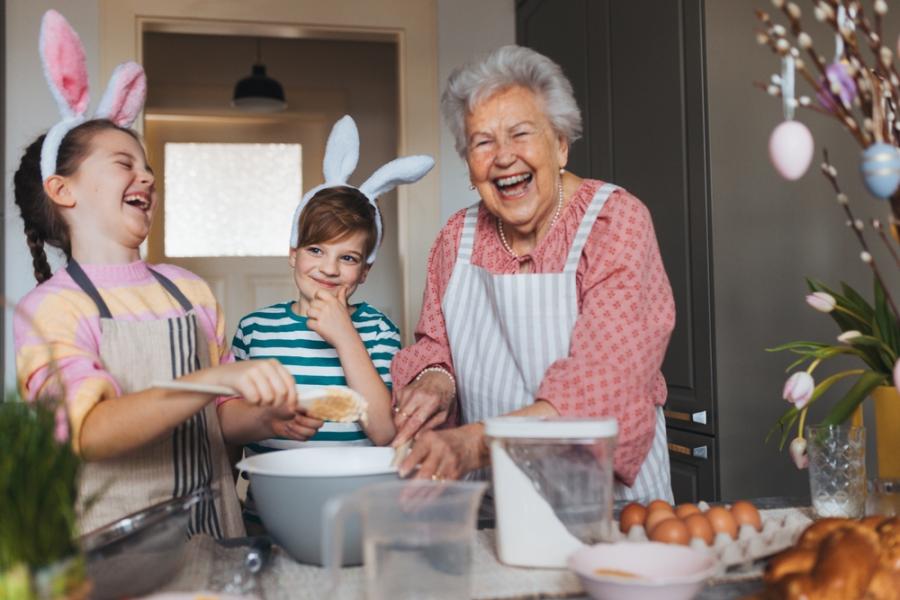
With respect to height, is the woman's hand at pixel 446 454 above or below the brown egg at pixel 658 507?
above

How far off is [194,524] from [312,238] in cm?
58

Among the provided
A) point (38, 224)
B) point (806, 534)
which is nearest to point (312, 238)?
point (38, 224)

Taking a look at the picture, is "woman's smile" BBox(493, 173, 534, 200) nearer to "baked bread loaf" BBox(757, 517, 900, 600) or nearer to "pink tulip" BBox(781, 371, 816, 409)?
"pink tulip" BBox(781, 371, 816, 409)

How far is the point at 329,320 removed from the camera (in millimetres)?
1480

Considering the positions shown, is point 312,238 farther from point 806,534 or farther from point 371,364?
point 806,534

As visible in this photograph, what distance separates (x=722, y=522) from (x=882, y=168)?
403 mm

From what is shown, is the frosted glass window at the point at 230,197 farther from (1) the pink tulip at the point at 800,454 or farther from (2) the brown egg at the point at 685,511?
(2) the brown egg at the point at 685,511

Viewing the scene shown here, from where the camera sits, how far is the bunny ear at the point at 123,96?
132 cm

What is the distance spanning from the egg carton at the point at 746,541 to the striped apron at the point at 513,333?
14.9 inches

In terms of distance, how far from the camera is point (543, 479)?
87 cm

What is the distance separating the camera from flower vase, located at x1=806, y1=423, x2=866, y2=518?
3.52 feet

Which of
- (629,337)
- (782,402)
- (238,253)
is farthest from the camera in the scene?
(238,253)

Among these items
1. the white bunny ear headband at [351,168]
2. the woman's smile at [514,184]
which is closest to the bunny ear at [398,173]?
the white bunny ear headband at [351,168]

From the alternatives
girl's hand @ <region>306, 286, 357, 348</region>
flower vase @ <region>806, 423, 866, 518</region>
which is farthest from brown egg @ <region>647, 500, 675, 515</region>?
girl's hand @ <region>306, 286, 357, 348</region>
